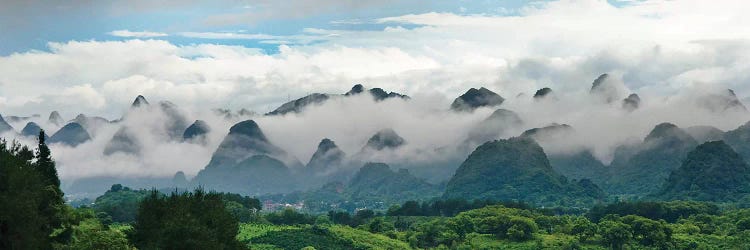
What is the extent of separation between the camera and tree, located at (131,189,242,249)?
61.5 m

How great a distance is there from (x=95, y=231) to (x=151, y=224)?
6803 mm

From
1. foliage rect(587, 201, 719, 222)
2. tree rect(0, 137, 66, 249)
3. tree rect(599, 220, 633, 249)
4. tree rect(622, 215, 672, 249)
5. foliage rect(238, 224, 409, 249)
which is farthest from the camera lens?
foliage rect(587, 201, 719, 222)

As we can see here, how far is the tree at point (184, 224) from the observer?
202ft

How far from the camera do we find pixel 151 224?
221 ft

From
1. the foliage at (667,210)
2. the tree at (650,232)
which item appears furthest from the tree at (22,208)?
the foliage at (667,210)

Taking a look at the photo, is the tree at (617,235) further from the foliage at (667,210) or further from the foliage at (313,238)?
the foliage at (667,210)

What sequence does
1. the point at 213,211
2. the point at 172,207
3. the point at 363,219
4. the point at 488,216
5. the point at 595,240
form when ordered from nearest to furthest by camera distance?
the point at 172,207, the point at 213,211, the point at 595,240, the point at 488,216, the point at 363,219

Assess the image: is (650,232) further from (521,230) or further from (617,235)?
(521,230)

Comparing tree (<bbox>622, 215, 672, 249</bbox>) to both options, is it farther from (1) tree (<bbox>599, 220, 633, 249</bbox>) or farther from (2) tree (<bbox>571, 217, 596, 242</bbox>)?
(2) tree (<bbox>571, 217, 596, 242</bbox>)

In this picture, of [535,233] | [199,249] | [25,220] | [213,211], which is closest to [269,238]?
[535,233]

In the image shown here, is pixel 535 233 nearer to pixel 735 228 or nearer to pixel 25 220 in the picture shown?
pixel 735 228

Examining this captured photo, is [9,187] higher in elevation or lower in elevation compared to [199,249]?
higher

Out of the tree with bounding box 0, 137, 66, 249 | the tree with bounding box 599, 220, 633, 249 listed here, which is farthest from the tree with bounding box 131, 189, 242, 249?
the tree with bounding box 599, 220, 633, 249

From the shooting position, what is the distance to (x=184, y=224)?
61.6 meters
